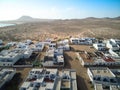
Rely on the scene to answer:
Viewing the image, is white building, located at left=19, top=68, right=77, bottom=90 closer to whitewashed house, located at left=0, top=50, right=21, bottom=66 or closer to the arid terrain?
whitewashed house, located at left=0, top=50, right=21, bottom=66

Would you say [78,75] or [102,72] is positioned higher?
[102,72]

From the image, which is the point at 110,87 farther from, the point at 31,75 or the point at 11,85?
the point at 11,85

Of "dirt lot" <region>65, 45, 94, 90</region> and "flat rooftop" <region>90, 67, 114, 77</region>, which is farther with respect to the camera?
"flat rooftop" <region>90, 67, 114, 77</region>

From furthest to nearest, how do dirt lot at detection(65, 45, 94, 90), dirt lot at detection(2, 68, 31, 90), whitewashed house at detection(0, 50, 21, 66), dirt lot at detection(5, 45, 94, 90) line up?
1. whitewashed house at detection(0, 50, 21, 66)
2. dirt lot at detection(65, 45, 94, 90)
3. dirt lot at detection(5, 45, 94, 90)
4. dirt lot at detection(2, 68, 31, 90)

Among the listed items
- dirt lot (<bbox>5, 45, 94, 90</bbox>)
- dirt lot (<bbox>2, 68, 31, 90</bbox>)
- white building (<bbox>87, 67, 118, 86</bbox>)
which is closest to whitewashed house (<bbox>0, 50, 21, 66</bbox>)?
dirt lot (<bbox>2, 68, 31, 90</bbox>)

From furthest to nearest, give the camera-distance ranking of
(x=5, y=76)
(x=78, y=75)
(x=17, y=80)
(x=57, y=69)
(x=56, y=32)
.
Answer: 1. (x=56, y=32)
2. (x=57, y=69)
3. (x=78, y=75)
4. (x=17, y=80)
5. (x=5, y=76)

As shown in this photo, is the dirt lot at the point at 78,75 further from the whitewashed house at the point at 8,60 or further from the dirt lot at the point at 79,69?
the whitewashed house at the point at 8,60

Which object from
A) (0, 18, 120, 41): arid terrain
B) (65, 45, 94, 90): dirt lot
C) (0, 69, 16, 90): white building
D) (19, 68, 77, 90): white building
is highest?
(19, 68, 77, 90): white building

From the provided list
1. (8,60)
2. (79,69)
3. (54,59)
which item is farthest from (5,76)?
(79,69)

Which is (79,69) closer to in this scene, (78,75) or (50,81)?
(78,75)

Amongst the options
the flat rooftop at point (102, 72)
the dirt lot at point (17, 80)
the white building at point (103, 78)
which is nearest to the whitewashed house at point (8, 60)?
the dirt lot at point (17, 80)

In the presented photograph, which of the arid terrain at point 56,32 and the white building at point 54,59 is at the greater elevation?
the white building at point 54,59

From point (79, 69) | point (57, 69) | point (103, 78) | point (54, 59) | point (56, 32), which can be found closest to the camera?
point (103, 78)
